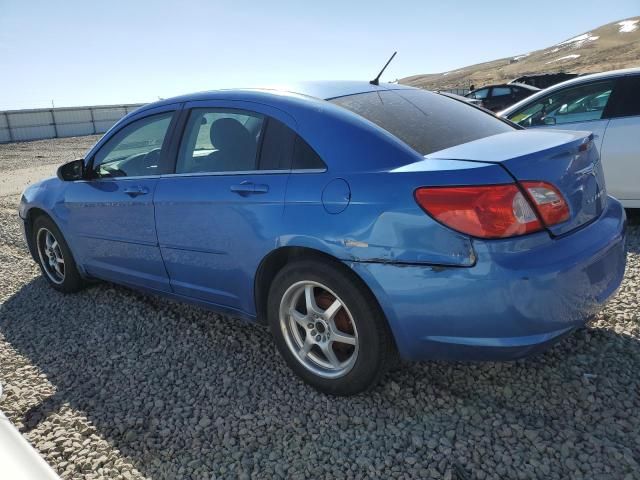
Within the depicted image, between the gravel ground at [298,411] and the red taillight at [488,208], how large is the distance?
0.93 meters

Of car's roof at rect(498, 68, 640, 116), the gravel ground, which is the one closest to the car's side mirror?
the gravel ground

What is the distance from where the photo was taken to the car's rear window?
262 centimetres

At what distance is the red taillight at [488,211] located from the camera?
2.13 metres

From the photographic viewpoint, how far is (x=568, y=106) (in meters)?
5.50

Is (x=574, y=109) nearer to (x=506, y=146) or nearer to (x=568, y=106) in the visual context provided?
(x=568, y=106)

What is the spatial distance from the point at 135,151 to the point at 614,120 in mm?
4358

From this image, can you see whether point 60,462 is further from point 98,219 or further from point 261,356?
point 98,219

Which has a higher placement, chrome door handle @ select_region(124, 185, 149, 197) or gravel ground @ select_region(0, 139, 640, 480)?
chrome door handle @ select_region(124, 185, 149, 197)

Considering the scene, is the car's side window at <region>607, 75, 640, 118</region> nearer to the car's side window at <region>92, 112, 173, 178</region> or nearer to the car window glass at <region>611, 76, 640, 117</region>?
the car window glass at <region>611, 76, 640, 117</region>

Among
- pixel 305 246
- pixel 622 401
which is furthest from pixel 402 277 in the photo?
pixel 622 401

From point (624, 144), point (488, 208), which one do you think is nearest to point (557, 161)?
point (488, 208)

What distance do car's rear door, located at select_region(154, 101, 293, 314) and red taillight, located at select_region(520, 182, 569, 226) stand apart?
3.83 ft

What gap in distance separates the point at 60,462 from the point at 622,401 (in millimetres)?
2650

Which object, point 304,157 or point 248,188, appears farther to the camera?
point 248,188
